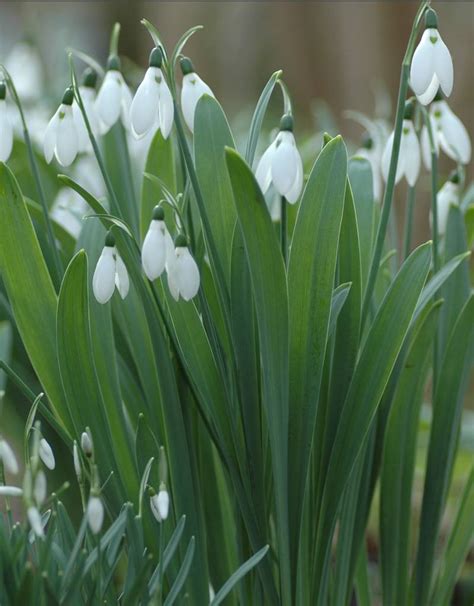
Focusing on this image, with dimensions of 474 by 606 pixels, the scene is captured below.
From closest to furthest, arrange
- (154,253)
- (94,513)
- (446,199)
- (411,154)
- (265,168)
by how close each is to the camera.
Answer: (94,513) → (154,253) → (265,168) → (411,154) → (446,199)

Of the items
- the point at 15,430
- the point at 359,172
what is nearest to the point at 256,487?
the point at 359,172

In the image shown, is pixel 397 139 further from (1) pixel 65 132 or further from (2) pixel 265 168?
(1) pixel 65 132

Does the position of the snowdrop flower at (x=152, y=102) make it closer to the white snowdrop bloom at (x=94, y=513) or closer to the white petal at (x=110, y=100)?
the white petal at (x=110, y=100)

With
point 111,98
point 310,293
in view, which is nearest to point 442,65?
point 310,293

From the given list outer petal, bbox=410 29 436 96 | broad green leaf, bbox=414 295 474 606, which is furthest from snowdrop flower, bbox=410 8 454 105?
broad green leaf, bbox=414 295 474 606

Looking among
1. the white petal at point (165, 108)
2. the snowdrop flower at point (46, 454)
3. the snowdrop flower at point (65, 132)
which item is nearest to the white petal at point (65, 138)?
the snowdrop flower at point (65, 132)

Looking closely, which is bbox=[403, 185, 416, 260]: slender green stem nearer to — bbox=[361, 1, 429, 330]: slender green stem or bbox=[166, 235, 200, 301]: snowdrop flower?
bbox=[361, 1, 429, 330]: slender green stem
